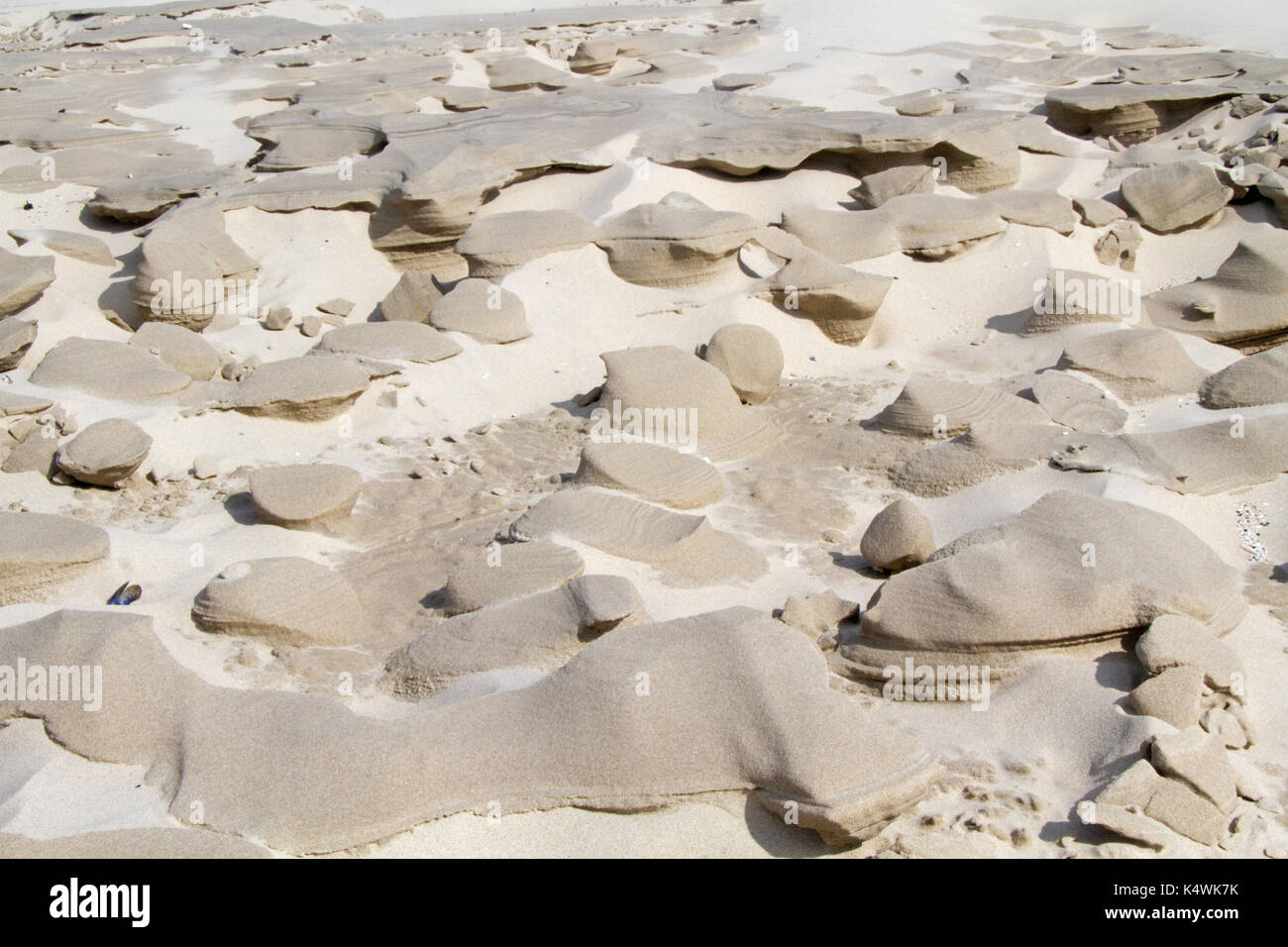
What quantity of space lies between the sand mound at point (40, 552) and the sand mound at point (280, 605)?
1.42ft

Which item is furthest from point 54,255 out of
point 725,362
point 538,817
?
point 538,817

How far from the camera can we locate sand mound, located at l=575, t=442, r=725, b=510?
3.89m

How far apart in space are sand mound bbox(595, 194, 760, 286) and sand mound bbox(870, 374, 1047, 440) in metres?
1.68

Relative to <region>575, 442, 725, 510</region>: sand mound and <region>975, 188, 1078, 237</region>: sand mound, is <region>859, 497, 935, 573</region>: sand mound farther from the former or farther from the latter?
<region>975, 188, 1078, 237</region>: sand mound

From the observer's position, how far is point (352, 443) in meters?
4.54

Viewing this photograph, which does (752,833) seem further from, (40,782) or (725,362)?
(725,362)

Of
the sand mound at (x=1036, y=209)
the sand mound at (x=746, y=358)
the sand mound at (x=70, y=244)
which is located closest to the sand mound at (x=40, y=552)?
the sand mound at (x=746, y=358)

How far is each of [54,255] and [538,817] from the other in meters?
5.19

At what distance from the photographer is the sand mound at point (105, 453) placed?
3883mm

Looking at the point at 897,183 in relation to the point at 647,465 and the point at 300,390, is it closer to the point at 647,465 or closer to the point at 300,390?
the point at 647,465

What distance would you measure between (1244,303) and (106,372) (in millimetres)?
5428

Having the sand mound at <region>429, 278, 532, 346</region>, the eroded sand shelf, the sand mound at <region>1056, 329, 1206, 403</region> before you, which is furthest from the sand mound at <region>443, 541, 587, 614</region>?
the sand mound at <region>1056, 329, 1206, 403</region>

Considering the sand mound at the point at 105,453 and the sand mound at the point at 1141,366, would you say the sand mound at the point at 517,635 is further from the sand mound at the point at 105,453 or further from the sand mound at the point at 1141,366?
the sand mound at the point at 1141,366

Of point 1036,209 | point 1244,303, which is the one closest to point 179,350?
point 1036,209
